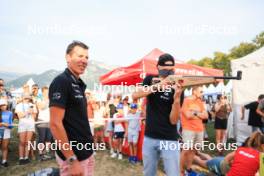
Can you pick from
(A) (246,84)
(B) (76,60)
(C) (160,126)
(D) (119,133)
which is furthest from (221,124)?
(B) (76,60)

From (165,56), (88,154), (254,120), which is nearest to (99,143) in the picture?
(254,120)

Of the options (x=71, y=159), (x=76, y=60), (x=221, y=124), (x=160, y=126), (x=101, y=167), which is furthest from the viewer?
(x=221, y=124)

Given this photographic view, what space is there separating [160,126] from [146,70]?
507cm

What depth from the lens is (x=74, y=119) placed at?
7.76 feet

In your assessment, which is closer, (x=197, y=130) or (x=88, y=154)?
(x=88, y=154)

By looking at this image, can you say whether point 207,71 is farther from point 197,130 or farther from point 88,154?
point 88,154

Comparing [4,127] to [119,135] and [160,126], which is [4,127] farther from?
[160,126]

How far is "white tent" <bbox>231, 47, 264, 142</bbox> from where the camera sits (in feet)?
31.8

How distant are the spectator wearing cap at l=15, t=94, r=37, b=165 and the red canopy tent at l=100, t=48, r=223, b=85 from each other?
3027 mm

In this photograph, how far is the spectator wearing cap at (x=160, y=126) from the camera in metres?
3.24

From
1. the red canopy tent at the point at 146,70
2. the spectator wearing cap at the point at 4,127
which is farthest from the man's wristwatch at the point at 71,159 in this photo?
the red canopy tent at the point at 146,70

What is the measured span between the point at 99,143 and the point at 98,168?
3.05m

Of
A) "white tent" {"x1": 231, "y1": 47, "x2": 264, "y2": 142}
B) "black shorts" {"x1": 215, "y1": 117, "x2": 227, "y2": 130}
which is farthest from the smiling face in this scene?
"white tent" {"x1": 231, "y1": 47, "x2": 264, "y2": 142}

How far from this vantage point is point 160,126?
10.8ft
